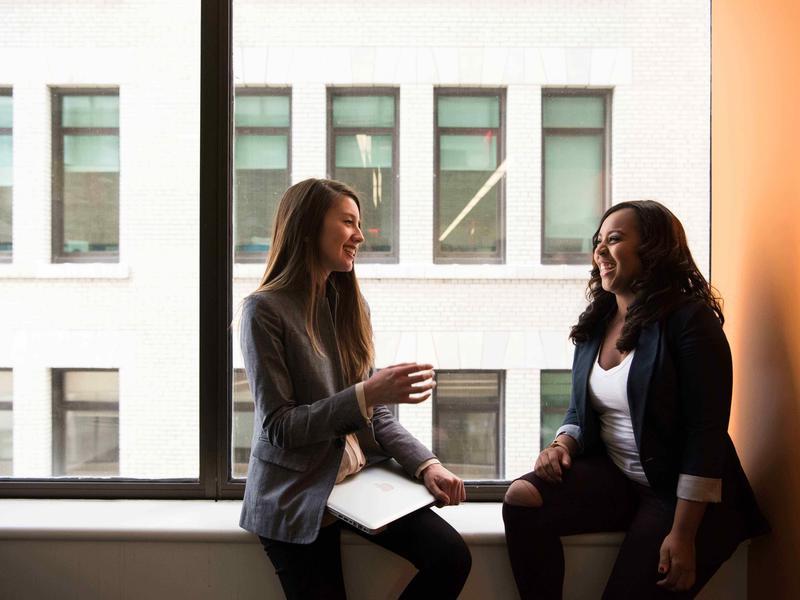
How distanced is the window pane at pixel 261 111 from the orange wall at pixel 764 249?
148cm

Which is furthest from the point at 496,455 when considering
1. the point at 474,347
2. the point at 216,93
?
the point at 216,93

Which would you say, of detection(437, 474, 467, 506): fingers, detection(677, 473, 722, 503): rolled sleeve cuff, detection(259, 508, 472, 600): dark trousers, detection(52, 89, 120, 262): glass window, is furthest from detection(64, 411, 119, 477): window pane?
detection(677, 473, 722, 503): rolled sleeve cuff

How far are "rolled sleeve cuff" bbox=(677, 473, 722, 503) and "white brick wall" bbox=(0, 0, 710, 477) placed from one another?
787 mm

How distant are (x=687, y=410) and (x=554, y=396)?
731mm

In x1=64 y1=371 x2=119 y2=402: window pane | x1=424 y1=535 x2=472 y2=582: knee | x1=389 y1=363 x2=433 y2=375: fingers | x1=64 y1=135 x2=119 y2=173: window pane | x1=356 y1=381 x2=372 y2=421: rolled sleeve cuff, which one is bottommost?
x1=424 y1=535 x2=472 y2=582: knee

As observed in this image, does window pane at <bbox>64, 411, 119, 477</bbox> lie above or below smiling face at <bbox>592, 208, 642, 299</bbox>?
below

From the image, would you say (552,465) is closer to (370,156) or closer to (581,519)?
(581,519)

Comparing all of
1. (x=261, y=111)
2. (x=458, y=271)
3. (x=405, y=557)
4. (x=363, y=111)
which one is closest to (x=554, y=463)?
(x=405, y=557)

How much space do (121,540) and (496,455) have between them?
1257 mm

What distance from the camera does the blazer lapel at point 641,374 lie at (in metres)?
1.63

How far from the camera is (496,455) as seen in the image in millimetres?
2332

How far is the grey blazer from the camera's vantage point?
160cm

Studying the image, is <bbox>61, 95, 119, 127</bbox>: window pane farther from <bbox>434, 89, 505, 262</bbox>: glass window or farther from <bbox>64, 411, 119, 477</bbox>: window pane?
<bbox>434, 89, 505, 262</bbox>: glass window

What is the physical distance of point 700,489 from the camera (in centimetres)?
156
